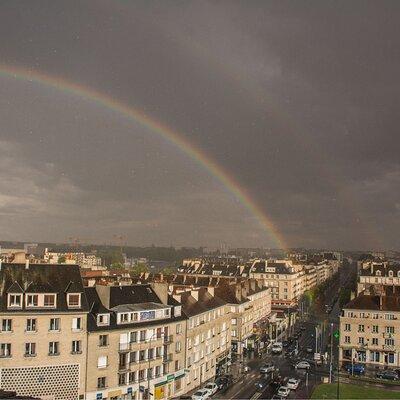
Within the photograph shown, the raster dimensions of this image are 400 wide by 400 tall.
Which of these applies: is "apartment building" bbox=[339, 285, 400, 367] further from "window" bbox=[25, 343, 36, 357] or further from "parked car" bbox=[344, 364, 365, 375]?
"window" bbox=[25, 343, 36, 357]

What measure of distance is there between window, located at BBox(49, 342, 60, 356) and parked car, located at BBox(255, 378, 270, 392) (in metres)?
21.3

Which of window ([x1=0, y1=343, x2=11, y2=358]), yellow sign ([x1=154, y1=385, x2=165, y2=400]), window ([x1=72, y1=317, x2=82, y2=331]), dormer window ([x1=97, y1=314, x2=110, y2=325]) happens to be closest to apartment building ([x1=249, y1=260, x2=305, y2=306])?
yellow sign ([x1=154, y1=385, x2=165, y2=400])

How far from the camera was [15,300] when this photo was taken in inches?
1575

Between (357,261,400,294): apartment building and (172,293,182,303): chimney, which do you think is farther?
(357,261,400,294): apartment building

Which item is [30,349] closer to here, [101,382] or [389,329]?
[101,382]

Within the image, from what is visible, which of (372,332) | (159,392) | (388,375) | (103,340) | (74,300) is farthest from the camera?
(372,332)

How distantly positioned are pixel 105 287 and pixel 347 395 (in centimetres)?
2442

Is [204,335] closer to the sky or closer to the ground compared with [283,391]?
closer to the sky

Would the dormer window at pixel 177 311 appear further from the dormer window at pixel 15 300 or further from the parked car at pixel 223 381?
the dormer window at pixel 15 300

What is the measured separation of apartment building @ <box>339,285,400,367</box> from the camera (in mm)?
63719

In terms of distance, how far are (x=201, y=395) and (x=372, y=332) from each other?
2874 centimetres

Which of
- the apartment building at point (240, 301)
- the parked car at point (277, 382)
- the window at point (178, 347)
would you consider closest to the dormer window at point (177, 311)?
the window at point (178, 347)

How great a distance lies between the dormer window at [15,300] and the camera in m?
39.8

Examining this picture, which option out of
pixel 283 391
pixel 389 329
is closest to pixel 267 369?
Answer: pixel 283 391
